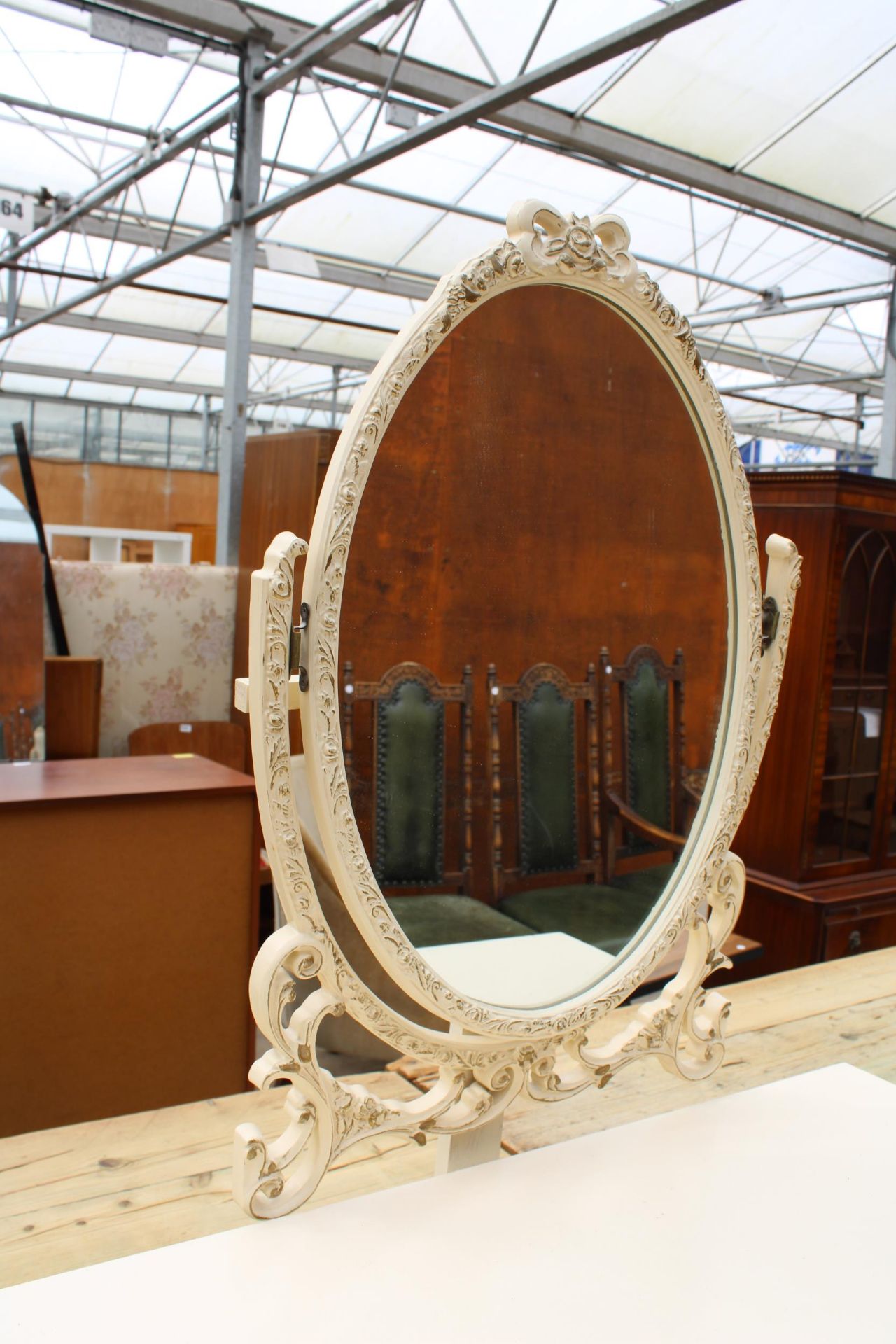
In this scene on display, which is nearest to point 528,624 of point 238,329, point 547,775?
point 547,775

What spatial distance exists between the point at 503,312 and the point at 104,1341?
71cm

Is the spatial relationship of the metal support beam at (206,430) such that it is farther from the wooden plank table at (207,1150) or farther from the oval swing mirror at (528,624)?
the oval swing mirror at (528,624)

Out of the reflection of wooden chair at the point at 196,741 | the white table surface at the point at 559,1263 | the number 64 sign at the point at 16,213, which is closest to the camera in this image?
the white table surface at the point at 559,1263

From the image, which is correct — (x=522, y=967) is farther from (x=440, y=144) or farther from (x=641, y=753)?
(x=440, y=144)

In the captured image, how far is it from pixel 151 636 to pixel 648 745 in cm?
284

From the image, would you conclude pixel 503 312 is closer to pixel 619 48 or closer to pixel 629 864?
pixel 629 864

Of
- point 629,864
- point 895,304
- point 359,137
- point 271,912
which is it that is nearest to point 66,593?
point 271,912

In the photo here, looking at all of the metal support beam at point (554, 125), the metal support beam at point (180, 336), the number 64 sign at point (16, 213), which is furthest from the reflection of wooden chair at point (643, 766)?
the metal support beam at point (180, 336)

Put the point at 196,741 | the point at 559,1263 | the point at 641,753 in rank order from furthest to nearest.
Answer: the point at 196,741, the point at 641,753, the point at 559,1263

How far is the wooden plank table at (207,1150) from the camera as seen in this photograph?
0.89m

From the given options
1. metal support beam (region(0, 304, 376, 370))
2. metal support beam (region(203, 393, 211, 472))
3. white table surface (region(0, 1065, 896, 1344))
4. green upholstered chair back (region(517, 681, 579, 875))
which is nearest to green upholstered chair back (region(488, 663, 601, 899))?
green upholstered chair back (region(517, 681, 579, 875))

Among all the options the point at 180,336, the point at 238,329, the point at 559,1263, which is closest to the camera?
the point at 559,1263

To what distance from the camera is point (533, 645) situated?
847 mm

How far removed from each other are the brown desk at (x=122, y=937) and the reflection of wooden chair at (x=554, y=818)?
3.32 feet
